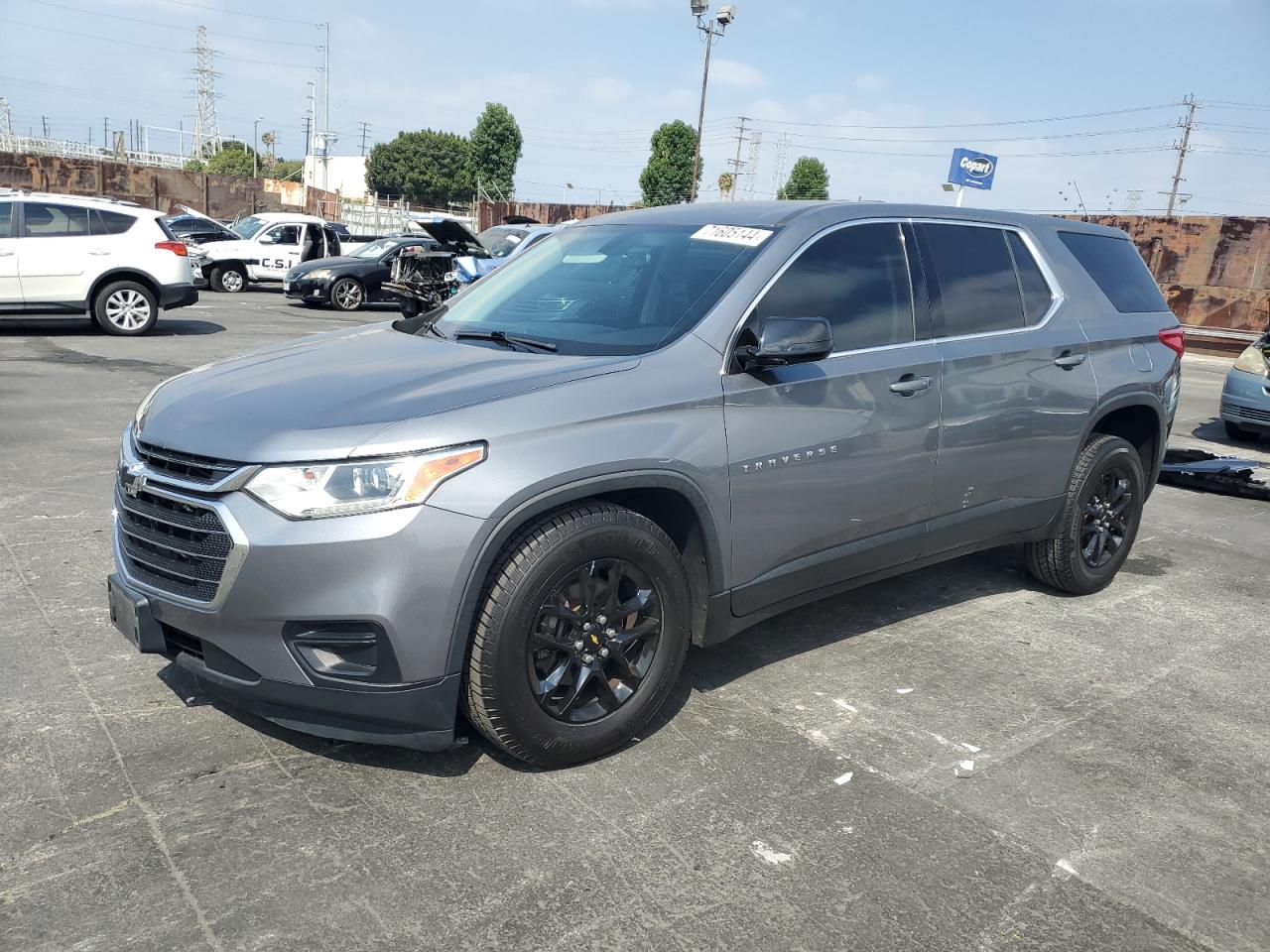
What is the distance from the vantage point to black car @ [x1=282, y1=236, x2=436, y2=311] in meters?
20.2

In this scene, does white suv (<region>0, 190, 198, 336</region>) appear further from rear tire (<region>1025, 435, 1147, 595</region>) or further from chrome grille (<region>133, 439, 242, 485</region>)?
rear tire (<region>1025, 435, 1147, 595</region>)

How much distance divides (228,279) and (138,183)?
1518 centimetres

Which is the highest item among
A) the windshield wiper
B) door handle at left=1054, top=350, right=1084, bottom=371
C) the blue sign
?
the blue sign

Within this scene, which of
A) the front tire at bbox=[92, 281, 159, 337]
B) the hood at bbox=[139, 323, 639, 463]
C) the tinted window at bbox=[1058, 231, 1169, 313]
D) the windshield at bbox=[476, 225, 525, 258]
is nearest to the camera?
the hood at bbox=[139, 323, 639, 463]

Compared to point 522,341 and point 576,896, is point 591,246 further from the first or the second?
point 576,896

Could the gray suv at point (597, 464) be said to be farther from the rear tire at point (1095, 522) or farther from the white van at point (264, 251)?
the white van at point (264, 251)

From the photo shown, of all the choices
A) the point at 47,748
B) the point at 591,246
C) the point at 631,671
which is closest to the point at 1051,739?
the point at 631,671

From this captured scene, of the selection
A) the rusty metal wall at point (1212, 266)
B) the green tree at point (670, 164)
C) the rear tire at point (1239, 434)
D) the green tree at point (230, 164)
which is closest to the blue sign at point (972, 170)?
the rusty metal wall at point (1212, 266)

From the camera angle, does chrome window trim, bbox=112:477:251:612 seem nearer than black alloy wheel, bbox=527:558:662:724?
Yes

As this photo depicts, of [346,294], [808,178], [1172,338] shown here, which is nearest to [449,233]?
[346,294]

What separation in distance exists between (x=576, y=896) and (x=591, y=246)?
269 centimetres

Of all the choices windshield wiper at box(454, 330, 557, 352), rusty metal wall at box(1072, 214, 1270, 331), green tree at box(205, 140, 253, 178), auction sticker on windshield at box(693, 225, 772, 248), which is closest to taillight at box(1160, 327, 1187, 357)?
auction sticker on windshield at box(693, 225, 772, 248)

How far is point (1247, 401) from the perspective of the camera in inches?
399

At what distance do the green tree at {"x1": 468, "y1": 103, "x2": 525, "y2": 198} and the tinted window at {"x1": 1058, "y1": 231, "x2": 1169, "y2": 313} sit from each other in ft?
319
